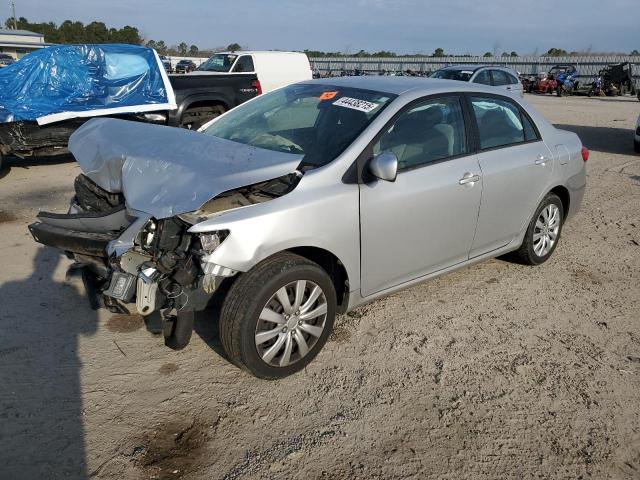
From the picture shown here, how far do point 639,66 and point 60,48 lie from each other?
114ft

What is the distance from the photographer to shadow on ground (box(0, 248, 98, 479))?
102 inches

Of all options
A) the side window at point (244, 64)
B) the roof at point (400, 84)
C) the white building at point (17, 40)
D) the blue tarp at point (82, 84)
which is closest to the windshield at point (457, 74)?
the side window at point (244, 64)

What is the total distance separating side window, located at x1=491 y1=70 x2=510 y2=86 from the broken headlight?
44.3 ft

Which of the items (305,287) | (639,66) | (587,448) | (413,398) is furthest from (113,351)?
(639,66)

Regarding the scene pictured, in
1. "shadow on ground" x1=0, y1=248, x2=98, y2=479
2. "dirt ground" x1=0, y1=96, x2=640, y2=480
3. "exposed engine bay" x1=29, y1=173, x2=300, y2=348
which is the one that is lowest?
"dirt ground" x1=0, y1=96, x2=640, y2=480

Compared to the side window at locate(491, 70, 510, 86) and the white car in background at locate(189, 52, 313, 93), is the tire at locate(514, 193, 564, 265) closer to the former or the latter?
the white car in background at locate(189, 52, 313, 93)

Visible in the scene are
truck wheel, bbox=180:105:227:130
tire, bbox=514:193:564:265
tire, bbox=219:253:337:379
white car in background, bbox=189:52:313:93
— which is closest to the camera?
tire, bbox=219:253:337:379

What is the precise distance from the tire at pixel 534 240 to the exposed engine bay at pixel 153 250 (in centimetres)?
258

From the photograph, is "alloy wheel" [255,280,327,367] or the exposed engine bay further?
"alloy wheel" [255,280,327,367]

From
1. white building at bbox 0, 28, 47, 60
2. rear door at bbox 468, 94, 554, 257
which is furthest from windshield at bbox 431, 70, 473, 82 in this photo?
white building at bbox 0, 28, 47, 60

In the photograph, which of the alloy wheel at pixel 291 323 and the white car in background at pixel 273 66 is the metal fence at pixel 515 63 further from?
the alloy wheel at pixel 291 323

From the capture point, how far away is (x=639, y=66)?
32.5 meters

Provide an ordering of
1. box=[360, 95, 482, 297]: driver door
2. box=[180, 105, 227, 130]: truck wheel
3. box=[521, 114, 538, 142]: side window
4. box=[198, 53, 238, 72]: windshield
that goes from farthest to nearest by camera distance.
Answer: box=[198, 53, 238, 72]: windshield < box=[180, 105, 227, 130]: truck wheel < box=[521, 114, 538, 142]: side window < box=[360, 95, 482, 297]: driver door

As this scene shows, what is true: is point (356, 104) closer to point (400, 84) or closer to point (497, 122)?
point (400, 84)
